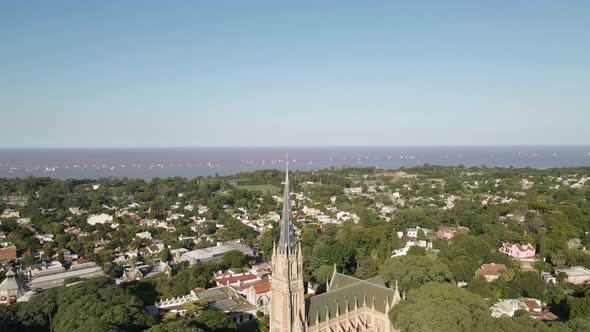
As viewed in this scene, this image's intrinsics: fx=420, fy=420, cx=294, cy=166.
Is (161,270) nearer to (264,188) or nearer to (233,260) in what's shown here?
(233,260)

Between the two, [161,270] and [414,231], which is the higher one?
[414,231]

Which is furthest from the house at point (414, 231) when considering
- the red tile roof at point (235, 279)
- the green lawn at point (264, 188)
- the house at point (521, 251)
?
the green lawn at point (264, 188)

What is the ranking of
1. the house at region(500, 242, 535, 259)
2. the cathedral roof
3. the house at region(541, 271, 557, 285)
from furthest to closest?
the house at region(500, 242, 535, 259), the house at region(541, 271, 557, 285), the cathedral roof

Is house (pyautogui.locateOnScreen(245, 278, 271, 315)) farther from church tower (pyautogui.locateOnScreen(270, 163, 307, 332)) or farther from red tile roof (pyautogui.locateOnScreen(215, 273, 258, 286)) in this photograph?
church tower (pyautogui.locateOnScreen(270, 163, 307, 332))

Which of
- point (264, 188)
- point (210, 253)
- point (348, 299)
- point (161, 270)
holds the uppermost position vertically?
point (348, 299)

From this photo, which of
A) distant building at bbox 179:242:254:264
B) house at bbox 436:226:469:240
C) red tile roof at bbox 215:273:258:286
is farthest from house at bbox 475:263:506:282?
distant building at bbox 179:242:254:264

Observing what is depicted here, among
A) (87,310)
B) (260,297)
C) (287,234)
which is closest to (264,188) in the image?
(260,297)
